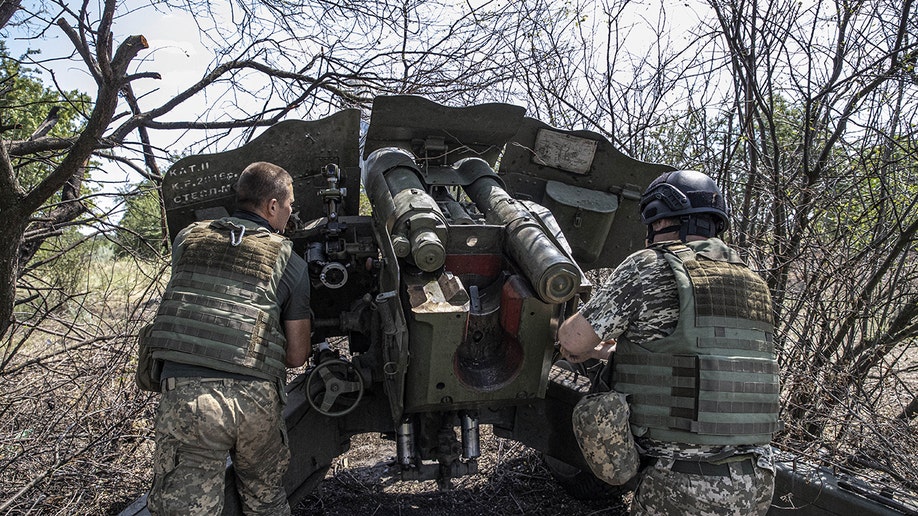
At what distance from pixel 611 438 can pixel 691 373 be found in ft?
1.44

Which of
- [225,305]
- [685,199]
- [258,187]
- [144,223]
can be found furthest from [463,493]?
[144,223]

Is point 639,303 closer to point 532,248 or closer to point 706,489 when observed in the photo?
point 532,248

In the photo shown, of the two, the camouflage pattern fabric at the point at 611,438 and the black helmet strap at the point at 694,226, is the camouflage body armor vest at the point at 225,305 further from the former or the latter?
the black helmet strap at the point at 694,226

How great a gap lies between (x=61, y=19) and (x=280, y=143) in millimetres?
1745

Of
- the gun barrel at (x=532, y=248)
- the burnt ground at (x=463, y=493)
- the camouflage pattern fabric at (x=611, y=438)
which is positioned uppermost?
the gun barrel at (x=532, y=248)

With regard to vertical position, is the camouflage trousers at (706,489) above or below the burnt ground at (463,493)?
above

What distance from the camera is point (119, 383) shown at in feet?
16.8

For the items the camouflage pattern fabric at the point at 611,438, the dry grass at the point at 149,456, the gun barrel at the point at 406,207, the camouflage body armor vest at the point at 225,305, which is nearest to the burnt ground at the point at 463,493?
the dry grass at the point at 149,456

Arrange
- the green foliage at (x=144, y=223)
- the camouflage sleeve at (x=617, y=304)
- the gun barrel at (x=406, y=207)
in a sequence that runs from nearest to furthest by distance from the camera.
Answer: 1. the camouflage sleeve at (x=617, y=304)
2. the gun barrel at (x=406, y=207)
3. the green foliage at (x=144, y=223)

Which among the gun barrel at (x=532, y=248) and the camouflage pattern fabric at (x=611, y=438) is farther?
the gun barrel at (x=532, y=248)

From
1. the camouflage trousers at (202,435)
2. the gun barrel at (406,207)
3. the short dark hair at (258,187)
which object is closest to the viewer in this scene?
the camouflage trousers at (202,435)

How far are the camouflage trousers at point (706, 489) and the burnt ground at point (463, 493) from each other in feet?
4.91

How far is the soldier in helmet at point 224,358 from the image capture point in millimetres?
3105

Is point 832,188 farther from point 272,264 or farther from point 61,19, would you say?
point 61,19
